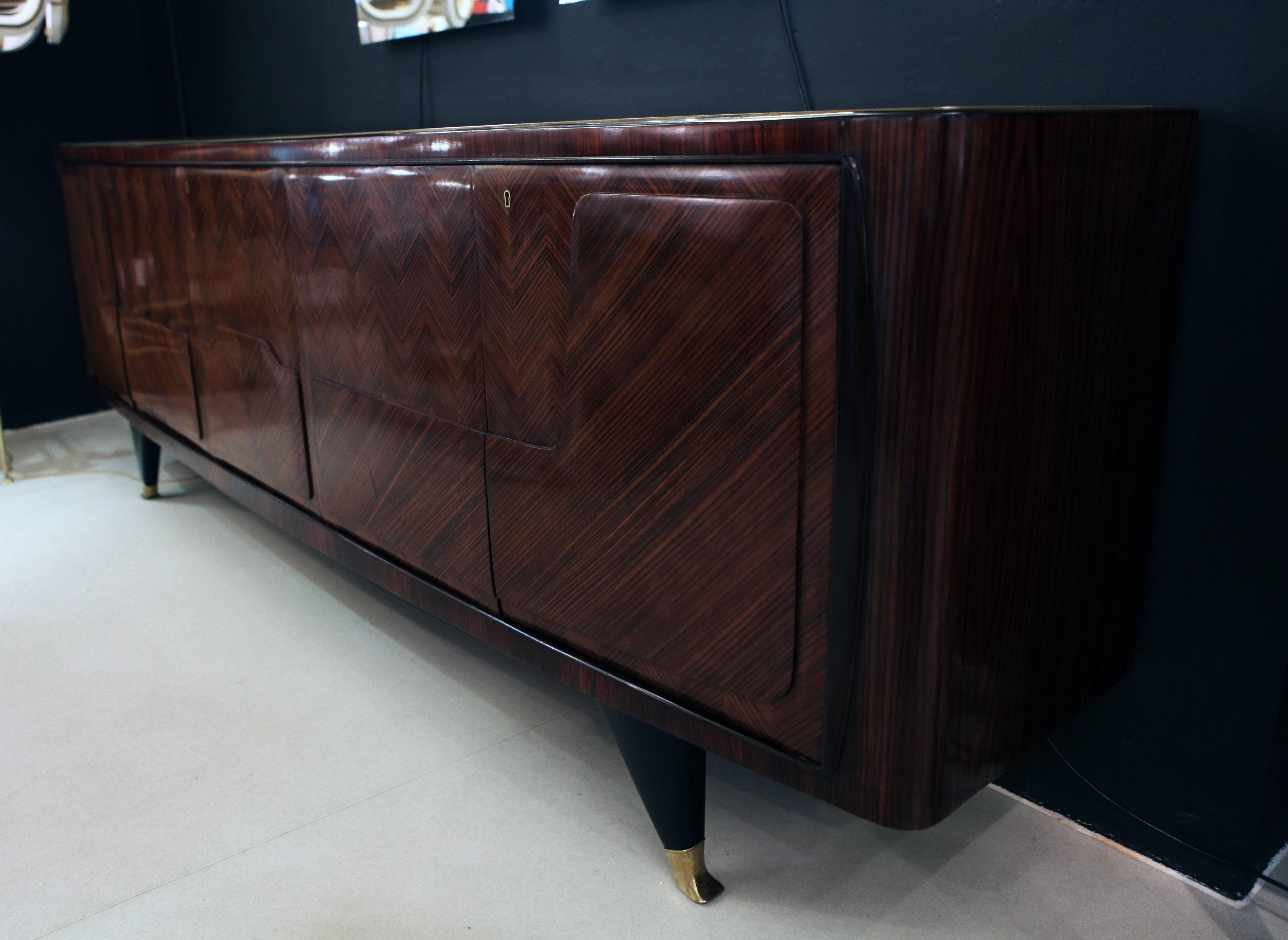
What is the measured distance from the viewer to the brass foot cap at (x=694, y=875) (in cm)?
116

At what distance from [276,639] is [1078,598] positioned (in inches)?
55.1

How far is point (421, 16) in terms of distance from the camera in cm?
220

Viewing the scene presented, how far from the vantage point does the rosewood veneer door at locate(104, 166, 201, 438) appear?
1999mm

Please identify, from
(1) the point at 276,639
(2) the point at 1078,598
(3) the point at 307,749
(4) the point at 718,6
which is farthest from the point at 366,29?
(2) the point at 1078,598

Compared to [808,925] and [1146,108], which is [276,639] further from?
[1146,108]

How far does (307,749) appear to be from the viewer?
59.1 inches

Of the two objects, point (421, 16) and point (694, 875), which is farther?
point (421, 16)

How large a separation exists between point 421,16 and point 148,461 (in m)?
1.30

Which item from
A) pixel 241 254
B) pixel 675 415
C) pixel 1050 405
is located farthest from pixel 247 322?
pixel 1050 405

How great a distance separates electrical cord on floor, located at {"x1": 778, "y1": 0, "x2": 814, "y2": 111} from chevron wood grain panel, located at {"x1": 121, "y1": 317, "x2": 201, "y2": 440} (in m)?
1.33

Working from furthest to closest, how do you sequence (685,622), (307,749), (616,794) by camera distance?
(307,749)
(616,794)
(685,622)

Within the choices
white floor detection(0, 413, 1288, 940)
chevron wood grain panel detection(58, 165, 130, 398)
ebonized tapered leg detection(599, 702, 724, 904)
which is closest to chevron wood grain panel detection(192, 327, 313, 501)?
white floor detection(0, 413, 1288, 940)

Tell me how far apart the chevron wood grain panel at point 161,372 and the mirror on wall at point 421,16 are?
84 cm

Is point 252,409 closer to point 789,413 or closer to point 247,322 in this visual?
point 247,322
